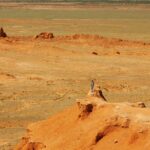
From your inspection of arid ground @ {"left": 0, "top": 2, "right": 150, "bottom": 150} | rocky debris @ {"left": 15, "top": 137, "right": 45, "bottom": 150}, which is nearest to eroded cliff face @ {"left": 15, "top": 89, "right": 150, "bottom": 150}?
rocky debris @ {"left": 15, "top": 137, "right": 45, "bottom": 150}

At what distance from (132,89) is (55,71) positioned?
5923mm

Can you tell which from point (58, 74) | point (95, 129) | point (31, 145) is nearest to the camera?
point (95, 129)

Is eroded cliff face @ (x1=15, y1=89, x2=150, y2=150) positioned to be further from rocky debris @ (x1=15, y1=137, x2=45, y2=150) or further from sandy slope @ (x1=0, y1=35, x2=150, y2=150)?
sandy slope @ (x1=0, y1=35, x2=150, y2=150)

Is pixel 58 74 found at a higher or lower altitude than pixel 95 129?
lower

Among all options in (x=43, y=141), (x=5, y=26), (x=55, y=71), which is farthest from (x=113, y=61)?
(x=5, y=26)

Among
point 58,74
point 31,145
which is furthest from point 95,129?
point 58,74

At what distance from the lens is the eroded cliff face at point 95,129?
11766 millimetres

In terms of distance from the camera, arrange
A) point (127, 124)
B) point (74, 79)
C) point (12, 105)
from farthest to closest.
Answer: point (74, 79), point (12, 105), point (127, 124)

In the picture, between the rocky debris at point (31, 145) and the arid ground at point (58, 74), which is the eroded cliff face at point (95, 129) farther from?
the arid ground at point (58, 74)

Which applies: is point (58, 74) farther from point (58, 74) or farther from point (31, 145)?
point (31, 145)

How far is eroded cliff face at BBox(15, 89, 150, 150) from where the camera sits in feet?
38.6

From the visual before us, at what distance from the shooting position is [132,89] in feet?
93.5

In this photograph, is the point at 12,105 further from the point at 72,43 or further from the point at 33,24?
the point at 33,24

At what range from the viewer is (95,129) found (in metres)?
12.6
